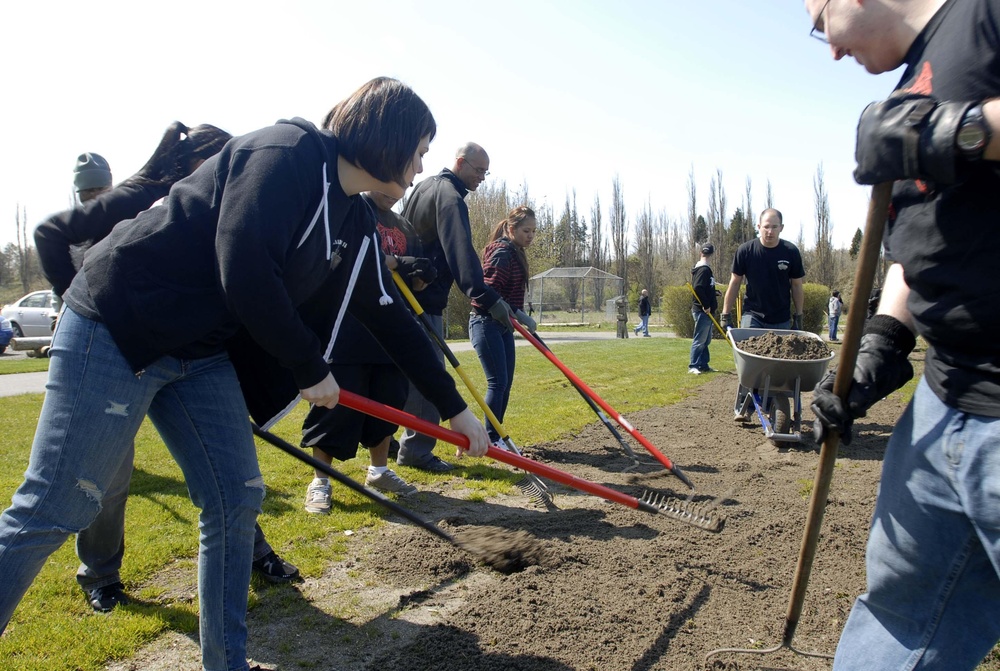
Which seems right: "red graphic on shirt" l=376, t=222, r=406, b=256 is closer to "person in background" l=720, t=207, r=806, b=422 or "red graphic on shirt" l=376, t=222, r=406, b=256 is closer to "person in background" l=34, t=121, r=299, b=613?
"person in background" l=34, t=121, r=299, b=613

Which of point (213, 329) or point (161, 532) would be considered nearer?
point (213, 329)

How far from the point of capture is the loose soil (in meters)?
2.63

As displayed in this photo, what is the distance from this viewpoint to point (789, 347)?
19.8 feet

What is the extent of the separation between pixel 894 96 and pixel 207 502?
2.13 metres

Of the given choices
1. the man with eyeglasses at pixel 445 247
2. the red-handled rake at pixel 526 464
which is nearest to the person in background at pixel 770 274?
the man with eyeglasses at pixel 445 247

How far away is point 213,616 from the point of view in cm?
213

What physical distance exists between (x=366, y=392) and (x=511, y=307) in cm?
183

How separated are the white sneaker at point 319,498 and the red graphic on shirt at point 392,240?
64.1 inches

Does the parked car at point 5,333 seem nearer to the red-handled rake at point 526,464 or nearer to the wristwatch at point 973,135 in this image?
the red-handled rake at point 526,464

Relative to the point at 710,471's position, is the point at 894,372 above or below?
above

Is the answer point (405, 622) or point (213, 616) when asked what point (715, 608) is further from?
point (213, 616)

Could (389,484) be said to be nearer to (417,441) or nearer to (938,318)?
(417,441)

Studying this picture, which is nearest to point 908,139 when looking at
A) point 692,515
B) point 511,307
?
point 692,515

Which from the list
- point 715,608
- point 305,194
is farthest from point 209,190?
point 715,608
